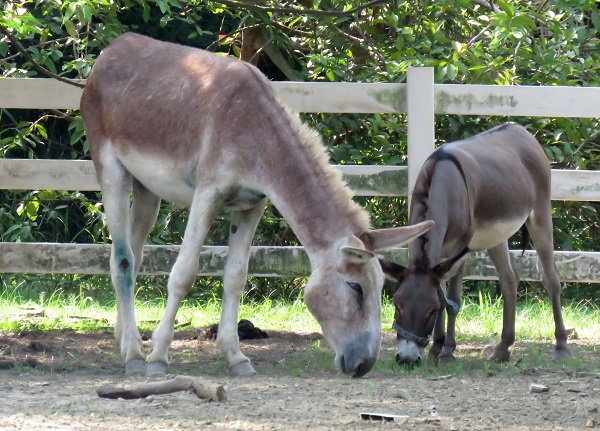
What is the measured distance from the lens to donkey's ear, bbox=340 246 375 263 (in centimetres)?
498

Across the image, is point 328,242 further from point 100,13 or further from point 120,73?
point 100,13

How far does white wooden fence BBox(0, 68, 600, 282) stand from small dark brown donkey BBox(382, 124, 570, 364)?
2.27ft

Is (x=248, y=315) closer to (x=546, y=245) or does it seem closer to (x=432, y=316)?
(x=546, y=245)

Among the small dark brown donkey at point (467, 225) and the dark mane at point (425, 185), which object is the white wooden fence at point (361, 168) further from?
the dark mane at point (425, 185)

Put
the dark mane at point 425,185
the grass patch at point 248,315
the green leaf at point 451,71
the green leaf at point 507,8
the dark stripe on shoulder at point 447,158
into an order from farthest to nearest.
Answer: the green leaf at point 451,71, the green leaf at point 507,8, the grass patch at point 248,315, the dark stripe on shoulder at point 447,158, the dark mane at point 425,185

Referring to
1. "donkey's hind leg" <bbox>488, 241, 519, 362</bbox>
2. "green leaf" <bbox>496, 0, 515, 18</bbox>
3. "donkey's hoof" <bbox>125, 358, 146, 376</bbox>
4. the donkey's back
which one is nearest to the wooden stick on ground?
"donkey's hoof" <bbox>125, 358, 146, 376</bbox>

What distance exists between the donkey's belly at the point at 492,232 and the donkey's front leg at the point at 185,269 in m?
1.90

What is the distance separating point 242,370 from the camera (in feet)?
18.3

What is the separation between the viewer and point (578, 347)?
23.2 feet

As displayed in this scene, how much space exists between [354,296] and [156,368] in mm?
1184

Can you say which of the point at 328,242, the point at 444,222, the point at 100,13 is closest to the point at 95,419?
the point at 328,242

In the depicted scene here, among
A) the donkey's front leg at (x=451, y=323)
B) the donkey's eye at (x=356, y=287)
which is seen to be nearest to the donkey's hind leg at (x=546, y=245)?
the donkey's front leg at (x=451, y=323)

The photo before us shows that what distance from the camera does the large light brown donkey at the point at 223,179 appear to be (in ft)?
16.8

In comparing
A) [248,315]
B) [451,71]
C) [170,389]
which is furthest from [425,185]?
[248,315]
